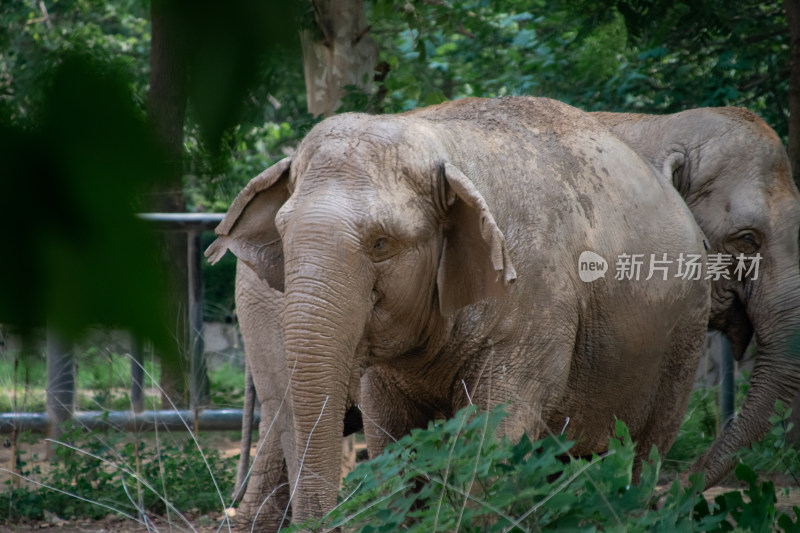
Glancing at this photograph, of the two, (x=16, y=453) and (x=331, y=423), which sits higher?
(x=331, y=423)

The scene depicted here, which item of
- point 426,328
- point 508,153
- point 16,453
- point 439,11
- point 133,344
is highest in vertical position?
point 439,11

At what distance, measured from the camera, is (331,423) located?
3.82m

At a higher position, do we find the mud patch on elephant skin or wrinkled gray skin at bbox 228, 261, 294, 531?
the mud patch on elephant skin

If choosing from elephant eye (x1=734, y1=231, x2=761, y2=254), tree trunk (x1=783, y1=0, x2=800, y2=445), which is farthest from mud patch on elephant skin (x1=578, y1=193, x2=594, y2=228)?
tree trunk (x1=783, y1=0, x2=800, y2=445)

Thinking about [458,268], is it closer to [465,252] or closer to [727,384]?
[465,252]

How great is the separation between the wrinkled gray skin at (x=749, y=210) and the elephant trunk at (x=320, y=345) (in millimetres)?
2498

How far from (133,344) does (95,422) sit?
6049 millimetres

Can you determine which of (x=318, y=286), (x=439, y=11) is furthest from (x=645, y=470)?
(x=439, y=11)

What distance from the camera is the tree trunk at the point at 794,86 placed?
6.41m

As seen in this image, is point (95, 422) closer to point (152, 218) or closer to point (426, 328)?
point (426, 328)

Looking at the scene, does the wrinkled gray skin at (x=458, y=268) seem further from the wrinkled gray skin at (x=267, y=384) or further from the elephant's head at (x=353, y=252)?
the wrinkled gray skin at (x=267, y=384)

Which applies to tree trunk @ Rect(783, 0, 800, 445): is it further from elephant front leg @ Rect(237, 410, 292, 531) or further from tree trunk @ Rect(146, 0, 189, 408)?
tree trunk @ Rect(146, 0, 189, 408)

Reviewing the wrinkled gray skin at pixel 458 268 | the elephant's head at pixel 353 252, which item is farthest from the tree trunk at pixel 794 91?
the elephant's head at pixel 353 252

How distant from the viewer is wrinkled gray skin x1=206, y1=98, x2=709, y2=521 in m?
3.75
